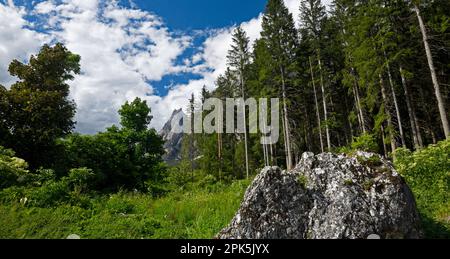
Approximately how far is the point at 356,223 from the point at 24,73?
1919 cm

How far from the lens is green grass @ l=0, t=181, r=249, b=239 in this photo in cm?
717

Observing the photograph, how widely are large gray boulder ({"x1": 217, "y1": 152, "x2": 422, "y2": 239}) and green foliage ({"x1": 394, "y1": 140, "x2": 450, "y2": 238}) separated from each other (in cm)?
222

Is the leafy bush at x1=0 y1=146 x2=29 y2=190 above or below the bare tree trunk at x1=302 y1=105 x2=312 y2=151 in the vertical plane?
below

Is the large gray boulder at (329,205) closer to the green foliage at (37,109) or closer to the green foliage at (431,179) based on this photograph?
the green foliage at (431,179)

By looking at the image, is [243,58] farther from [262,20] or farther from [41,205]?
[41,205]

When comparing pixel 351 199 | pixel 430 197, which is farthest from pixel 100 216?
pixel 430 197

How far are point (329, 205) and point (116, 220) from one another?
5529 millimetres

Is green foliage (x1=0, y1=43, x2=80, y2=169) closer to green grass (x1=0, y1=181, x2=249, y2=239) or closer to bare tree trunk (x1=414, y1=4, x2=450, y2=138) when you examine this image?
green grass (x1=0, y1=181, x2=249, y2=239)

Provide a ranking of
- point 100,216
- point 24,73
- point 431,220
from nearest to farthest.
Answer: point 431,220
point 100,216
point 24,73

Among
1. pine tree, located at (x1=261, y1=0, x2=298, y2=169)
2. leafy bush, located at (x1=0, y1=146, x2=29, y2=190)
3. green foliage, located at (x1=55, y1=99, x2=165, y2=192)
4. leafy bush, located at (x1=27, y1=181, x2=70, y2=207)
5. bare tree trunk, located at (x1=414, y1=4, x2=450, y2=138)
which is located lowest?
leafy bush, located at (x1=27, y1=181, x2=70, y2=207)

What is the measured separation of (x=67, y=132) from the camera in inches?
715

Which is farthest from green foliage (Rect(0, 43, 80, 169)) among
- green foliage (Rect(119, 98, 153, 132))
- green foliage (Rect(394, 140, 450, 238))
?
green foliage (Rect(394, 140, 450, 238))

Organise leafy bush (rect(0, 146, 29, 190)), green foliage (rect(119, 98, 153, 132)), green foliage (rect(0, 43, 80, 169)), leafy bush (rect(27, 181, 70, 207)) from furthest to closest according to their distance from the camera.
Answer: green foliage (rect(119, 98, 153, 132)) < green foliage (rect(0, 43, 80, 169)) < leafy bush (rect(0, 146, 29, 190)) < leafy bush (rect(27, 181, 70, 207))
